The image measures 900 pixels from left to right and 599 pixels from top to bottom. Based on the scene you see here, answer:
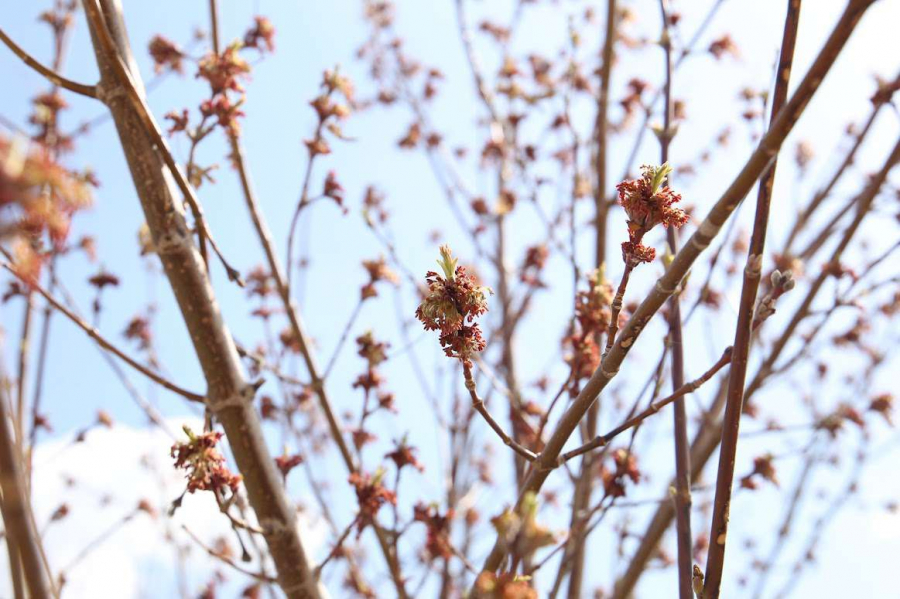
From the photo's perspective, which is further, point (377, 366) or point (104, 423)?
point (104, 423)

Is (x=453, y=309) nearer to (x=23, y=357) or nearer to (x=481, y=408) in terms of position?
(x=481, y=408)

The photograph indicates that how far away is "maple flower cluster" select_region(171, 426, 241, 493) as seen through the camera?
175 cm

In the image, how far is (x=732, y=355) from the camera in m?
1.36

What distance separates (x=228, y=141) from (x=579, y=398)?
6.44 ft

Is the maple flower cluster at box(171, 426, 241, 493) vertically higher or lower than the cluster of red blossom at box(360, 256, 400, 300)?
lower

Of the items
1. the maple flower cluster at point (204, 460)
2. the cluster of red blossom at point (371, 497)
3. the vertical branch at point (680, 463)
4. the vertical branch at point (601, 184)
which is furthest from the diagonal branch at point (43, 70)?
the vertical branch at point (601, 184)

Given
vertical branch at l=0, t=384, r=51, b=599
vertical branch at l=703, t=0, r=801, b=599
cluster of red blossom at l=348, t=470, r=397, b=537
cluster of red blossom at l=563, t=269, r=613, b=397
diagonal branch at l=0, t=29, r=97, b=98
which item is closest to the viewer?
vertical branch at l=0, t=384, r=51, b=599

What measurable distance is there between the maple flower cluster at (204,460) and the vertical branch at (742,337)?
1.14 m

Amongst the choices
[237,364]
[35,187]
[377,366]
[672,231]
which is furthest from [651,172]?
[377,366]

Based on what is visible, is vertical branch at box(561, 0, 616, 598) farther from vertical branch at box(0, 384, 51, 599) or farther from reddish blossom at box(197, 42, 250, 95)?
vertical branch at box(0, 384, 51, 599)

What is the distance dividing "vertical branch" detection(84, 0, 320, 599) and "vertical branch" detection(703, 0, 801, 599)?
1.23m

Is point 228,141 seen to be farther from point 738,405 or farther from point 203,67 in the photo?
point 738,405

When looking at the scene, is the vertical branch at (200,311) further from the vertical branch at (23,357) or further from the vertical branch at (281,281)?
the vertical branch at (23,357)

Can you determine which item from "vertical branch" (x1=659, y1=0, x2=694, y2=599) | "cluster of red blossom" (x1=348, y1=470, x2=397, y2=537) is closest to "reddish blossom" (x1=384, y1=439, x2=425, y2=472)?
"cluster of red blossom" (x1=348, y1=470, x2=397, y2=537)
